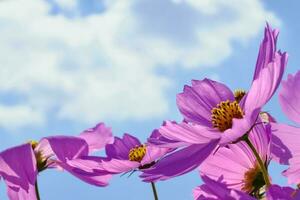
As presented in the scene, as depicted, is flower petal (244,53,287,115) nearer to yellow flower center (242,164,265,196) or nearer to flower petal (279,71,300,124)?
flower petal (279,71,300,124)

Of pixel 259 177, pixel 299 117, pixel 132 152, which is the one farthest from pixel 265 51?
pixel 132 152

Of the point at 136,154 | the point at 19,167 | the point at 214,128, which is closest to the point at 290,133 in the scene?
the point at 214,128

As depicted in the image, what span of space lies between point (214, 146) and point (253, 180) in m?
0.16

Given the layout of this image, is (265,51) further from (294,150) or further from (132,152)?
(132,152)

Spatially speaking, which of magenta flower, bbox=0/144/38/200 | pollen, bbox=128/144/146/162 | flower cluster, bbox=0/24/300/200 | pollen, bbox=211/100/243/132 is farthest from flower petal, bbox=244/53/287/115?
pollen, bbox=128/144/146/162

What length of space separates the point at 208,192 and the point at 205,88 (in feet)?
0.59

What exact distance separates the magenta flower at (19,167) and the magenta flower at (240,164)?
18 cm

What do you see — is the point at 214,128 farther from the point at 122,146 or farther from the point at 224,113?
the point at 122,146

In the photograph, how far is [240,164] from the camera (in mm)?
659

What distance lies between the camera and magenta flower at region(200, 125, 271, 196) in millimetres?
595

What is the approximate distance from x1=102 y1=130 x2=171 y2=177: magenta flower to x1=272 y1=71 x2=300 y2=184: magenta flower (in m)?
0.12

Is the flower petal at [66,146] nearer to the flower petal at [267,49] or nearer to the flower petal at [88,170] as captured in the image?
the flower petal at [88,170]

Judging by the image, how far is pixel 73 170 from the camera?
0.59 m

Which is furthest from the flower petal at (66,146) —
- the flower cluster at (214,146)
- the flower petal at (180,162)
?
the flower petal at (180,162)
